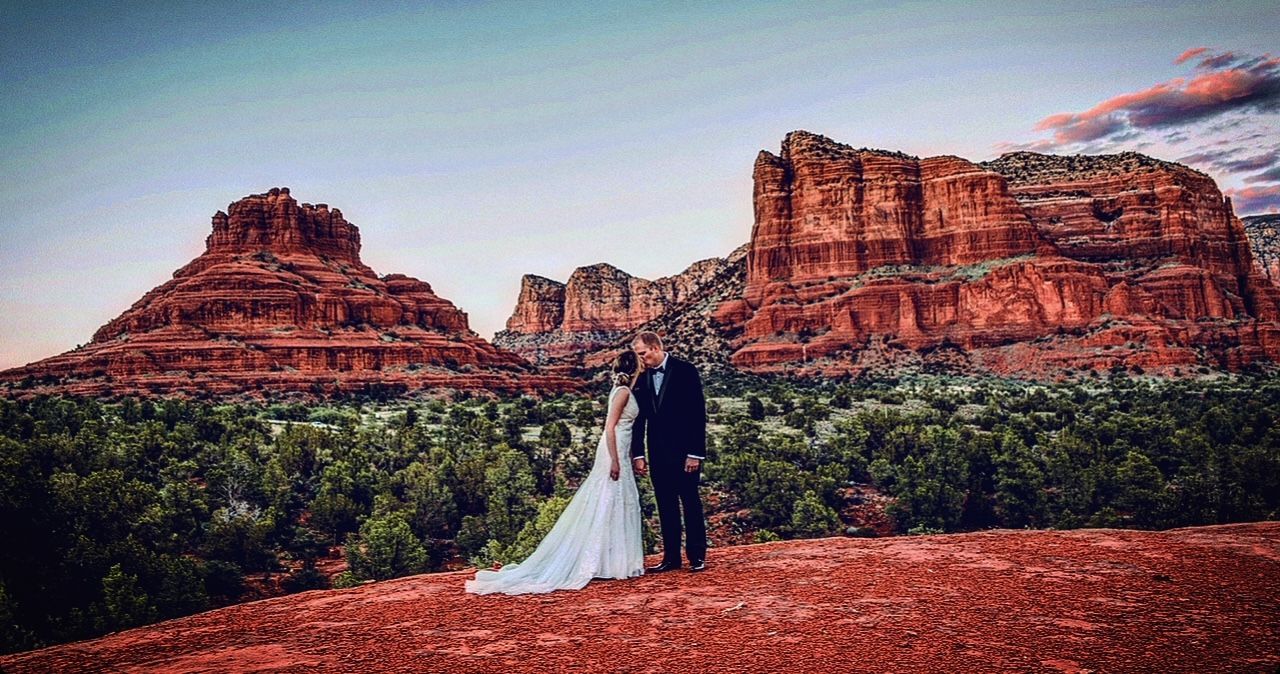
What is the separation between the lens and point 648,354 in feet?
23.2

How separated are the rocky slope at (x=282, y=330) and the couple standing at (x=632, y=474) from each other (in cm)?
5151

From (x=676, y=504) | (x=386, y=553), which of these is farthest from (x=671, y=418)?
(x=386, y=553)

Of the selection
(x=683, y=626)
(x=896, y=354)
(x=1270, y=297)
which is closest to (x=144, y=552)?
(x=683, y=626)

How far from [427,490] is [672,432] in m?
14.9

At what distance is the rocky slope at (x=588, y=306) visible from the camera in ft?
436

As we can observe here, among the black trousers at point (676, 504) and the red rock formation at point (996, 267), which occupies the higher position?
the red rock formation at point (996, 267)

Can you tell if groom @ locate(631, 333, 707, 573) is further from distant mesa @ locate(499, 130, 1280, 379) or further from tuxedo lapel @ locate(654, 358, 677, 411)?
distant mesa @ locate(499, 130, 1280, 379)

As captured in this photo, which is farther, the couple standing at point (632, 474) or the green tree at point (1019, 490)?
the green tree at point (1019, 490)

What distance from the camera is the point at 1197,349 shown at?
2430 inches

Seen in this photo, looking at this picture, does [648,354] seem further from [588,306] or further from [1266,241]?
[1266,241]

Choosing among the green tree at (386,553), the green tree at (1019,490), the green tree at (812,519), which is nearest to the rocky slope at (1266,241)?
the green tree at (1019,490)

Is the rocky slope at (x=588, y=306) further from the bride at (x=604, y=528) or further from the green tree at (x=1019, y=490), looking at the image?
the bride at (x=604, y=528)

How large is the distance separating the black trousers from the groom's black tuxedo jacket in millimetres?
97

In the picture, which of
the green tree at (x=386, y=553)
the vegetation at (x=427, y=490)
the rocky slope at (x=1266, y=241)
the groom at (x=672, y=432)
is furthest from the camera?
the rocky slope at (x=1266, y=241)
